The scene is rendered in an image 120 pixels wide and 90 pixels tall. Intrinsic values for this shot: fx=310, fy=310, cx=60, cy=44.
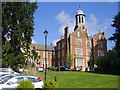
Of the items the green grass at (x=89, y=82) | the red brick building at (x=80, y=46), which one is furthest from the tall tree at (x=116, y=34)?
the red brick building at (x=80, y=46)

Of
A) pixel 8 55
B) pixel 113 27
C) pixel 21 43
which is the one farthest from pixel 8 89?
pixel 113 27

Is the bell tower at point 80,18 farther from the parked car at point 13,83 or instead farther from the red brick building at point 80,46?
the parked car at point 13,83

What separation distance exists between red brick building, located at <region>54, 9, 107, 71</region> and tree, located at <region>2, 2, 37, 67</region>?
3714 cm

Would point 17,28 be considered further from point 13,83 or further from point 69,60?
point 69,60

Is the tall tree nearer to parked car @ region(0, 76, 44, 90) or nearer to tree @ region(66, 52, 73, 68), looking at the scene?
parked car @ region(0, 76, 44, 90)

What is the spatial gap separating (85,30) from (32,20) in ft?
144

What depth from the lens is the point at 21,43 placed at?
55.2m

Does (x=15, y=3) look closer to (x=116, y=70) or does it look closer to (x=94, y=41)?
(x=116, y=70)

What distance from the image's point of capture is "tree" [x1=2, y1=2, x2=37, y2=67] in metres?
53.2

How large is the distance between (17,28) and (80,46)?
1736 inches

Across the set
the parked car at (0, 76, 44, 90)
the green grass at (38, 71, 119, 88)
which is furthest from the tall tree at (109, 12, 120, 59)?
the parked car at (0, 76, 44, 90)

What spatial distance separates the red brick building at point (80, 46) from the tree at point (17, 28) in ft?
122

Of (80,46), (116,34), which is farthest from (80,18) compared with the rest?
(116,34)

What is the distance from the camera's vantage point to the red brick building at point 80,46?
3679 inches
